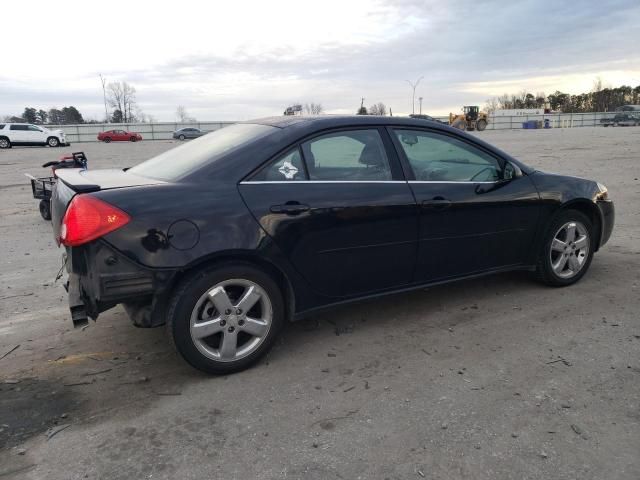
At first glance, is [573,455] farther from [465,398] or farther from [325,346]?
[325,346]

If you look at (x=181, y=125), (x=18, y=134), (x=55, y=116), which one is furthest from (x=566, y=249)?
(x=55, y=116)

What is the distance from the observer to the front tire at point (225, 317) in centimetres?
299

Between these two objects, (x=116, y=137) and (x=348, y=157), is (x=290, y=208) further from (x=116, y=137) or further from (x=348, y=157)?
(x=116, y=137)

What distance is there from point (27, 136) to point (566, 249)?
121ft

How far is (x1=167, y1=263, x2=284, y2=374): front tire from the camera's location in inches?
118

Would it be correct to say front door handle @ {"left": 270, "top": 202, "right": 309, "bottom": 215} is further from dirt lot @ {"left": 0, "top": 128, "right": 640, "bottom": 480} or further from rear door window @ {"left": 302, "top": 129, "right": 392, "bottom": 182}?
dirt lot @ {"left": 0, "top": 128, "right": 640, "bottom": 480}

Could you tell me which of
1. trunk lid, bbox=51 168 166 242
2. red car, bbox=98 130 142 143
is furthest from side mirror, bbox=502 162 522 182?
red car, bbox=98 130 142 143

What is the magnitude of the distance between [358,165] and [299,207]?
0.63m

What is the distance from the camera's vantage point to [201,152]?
142 inches

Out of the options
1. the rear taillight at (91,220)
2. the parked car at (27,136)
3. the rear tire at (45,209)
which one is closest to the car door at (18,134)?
the parked car at (27,136)

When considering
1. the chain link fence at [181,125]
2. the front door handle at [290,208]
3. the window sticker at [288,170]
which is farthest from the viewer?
the chain link fence at [181,125]

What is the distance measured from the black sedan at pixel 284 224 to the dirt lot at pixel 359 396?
1.11 feet

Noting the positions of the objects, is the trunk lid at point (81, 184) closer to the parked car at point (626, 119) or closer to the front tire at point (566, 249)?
→ the front tire at point (566, 249)

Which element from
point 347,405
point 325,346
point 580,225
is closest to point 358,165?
point 325,346
